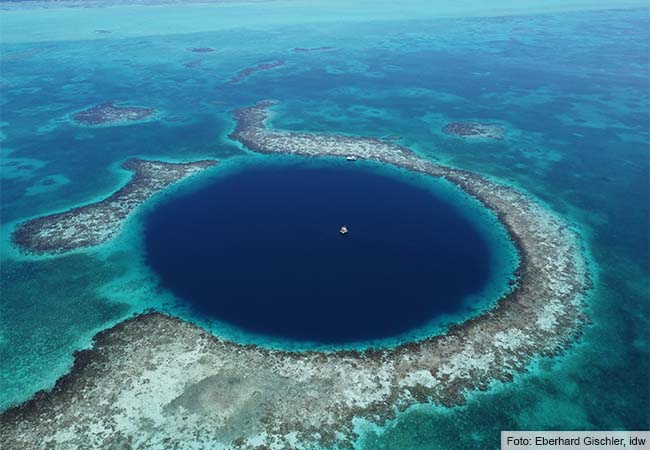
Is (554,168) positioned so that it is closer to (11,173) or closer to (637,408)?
(637,408)

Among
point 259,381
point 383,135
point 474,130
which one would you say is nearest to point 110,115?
point 383,135

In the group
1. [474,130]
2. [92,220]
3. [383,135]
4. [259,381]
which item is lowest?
[259,381]

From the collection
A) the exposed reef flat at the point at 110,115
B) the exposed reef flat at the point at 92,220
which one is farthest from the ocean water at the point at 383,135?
the exposed reef flat at the point at 110,115

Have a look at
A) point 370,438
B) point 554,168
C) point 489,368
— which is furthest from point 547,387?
point 554,168

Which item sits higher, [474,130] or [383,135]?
[474,130]
